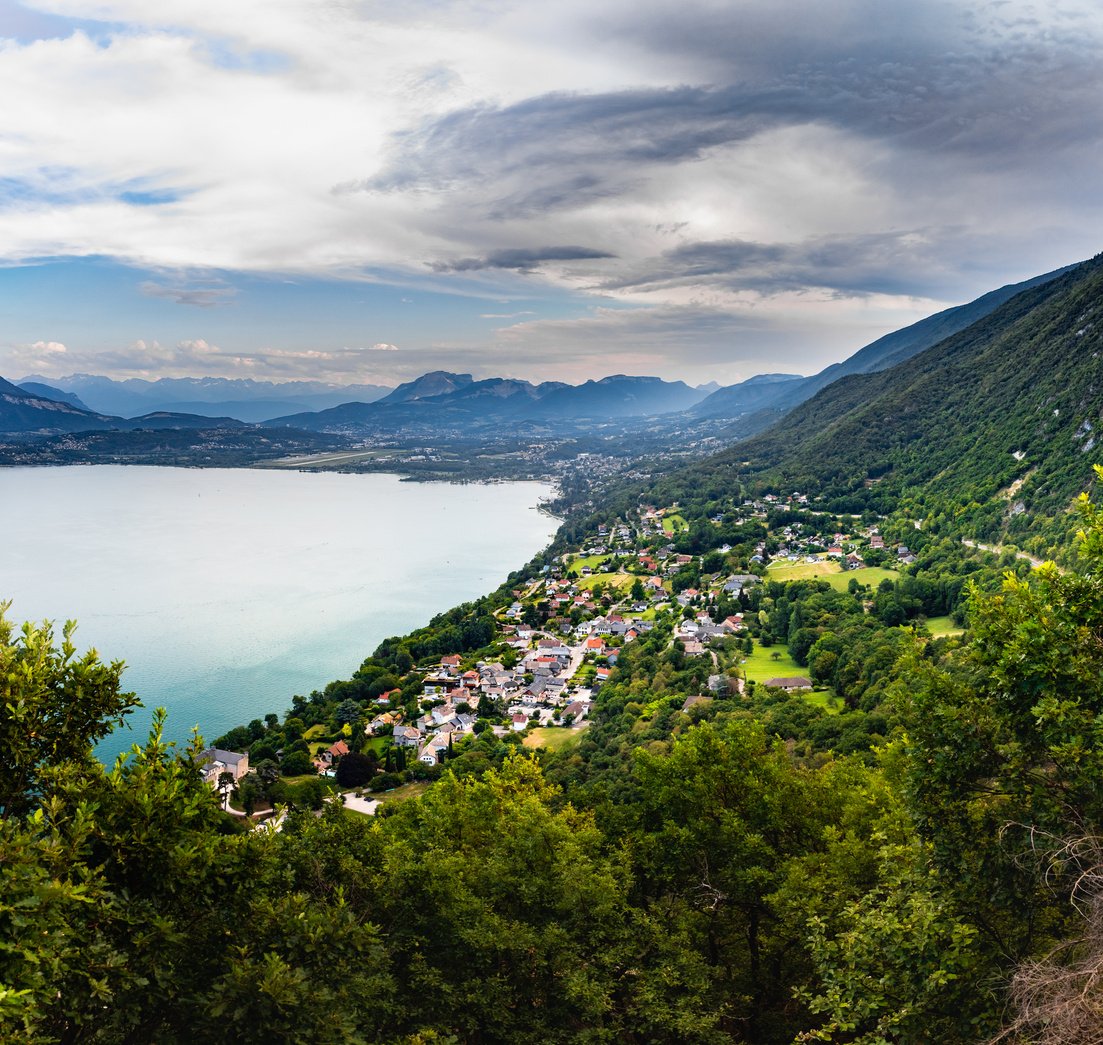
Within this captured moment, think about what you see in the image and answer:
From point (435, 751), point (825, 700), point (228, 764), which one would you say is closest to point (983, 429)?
point (825, 700)

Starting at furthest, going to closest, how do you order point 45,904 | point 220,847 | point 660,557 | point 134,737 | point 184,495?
point 184,495 → point 660,557 → point 134,737 → point 220,847 → point 45,904

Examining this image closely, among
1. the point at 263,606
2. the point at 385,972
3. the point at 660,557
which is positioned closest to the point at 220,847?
the point at 385,972

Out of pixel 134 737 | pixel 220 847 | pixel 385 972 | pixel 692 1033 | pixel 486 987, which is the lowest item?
pixel 134 737

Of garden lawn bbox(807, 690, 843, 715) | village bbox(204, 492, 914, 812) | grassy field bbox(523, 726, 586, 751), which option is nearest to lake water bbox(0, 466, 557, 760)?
village bbox(204, 492, 914, 812)

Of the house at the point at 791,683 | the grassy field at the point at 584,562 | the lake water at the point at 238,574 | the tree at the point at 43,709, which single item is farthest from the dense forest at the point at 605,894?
the grassy field at the point at 584,562

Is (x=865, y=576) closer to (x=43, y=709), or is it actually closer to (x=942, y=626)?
(x=942, y=626)

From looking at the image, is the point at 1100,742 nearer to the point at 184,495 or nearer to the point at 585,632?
the point at 585,632
